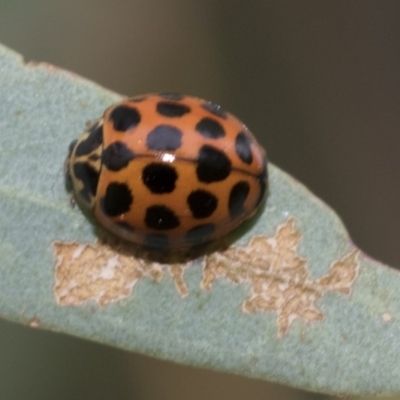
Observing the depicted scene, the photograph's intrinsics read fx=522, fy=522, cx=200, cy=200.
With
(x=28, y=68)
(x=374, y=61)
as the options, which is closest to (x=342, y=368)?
(x=28, y=68)

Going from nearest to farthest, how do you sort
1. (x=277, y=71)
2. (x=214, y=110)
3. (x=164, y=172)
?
(x=164, y=172)
(x=214, y=110)
(x=277, y=71)

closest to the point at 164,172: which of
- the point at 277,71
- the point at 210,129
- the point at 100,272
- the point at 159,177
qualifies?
the point at 159,177

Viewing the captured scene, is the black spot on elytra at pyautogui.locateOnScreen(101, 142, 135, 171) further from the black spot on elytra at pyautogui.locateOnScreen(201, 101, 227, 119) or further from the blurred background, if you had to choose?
the blurred background

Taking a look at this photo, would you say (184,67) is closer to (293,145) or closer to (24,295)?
(293,145)

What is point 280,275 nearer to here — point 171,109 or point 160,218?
point 160,218

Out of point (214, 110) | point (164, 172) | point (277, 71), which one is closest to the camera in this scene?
point (164, 172)

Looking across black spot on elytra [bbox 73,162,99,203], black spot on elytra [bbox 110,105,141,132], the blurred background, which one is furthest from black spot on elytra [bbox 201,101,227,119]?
the blurred background
